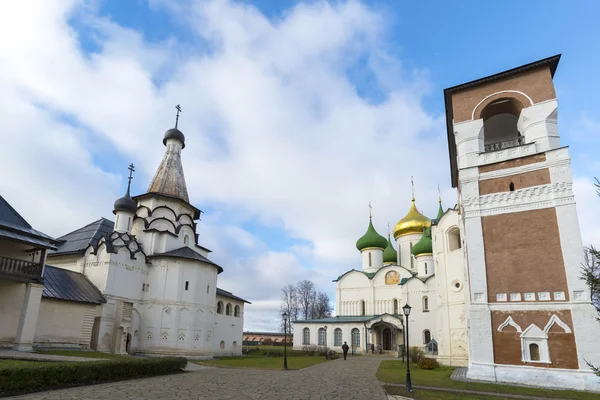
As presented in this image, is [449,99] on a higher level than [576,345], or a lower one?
higher

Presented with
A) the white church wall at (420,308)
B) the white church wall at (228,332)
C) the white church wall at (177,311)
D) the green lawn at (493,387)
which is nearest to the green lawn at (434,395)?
the green lawn at (493,387)

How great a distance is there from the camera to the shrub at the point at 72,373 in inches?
327

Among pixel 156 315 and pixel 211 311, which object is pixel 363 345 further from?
pixel 156 315

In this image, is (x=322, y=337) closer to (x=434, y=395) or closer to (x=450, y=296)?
(x=450, y=296)

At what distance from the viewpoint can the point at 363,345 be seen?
33.4 metres

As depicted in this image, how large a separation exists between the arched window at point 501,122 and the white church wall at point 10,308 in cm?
2121

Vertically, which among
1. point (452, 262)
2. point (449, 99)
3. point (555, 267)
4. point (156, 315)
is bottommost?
point (156, 315)

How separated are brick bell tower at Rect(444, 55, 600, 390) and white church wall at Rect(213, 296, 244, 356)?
58.5 ft

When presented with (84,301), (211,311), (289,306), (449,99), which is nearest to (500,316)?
(449,99)

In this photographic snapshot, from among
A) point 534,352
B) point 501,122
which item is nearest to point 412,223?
point 501,122

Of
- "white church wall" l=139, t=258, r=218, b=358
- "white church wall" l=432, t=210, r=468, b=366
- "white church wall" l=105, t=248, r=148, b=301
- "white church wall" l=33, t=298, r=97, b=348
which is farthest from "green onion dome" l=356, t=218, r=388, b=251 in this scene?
"white church wall" l=33, t=298, r=97, b=348

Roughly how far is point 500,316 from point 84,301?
758 inches

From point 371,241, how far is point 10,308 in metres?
30.2

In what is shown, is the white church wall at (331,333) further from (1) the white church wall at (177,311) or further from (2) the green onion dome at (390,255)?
(1) the white church wall at (177,311)
